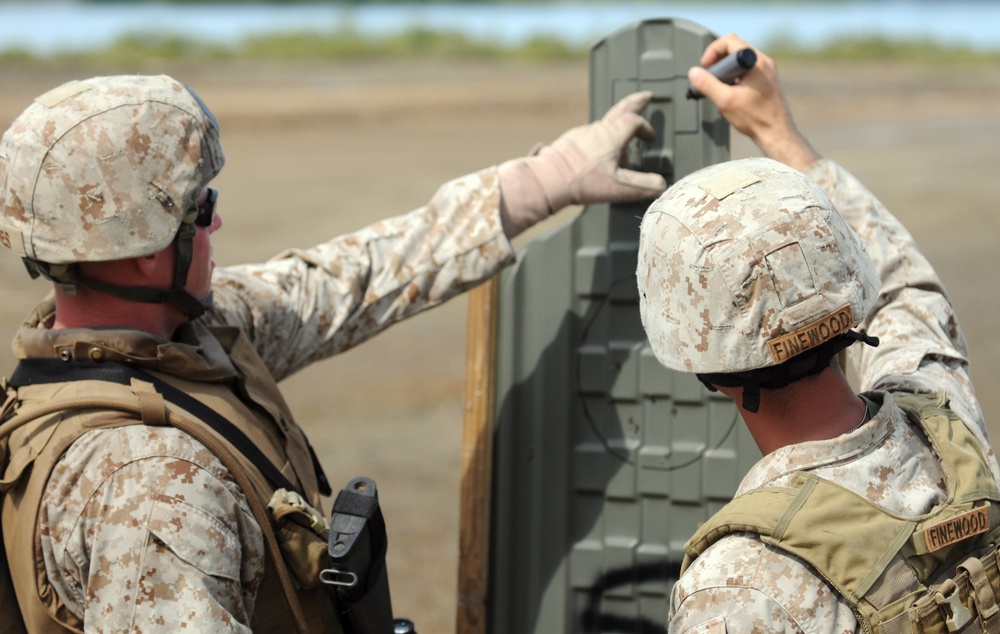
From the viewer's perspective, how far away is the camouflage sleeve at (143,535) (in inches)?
70.8

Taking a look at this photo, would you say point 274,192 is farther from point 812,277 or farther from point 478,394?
point 812,277

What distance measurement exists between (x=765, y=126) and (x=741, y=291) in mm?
811

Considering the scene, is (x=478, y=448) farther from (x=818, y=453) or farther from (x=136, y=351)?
(x=818, y=453)

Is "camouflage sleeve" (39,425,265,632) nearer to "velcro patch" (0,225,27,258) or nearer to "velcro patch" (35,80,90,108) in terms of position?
"velcro patch" (0,225,27,258)

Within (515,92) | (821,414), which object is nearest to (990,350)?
(821,414)

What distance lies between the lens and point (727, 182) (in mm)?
1714

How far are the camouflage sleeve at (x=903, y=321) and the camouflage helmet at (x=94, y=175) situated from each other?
1.29 m

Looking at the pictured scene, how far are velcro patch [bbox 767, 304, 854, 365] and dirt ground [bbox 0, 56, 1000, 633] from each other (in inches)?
141

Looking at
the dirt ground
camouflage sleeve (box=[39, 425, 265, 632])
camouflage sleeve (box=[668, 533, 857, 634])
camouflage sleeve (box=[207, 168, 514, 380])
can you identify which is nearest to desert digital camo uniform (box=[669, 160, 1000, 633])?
camouflage sleeve (box=[668, 533, 857, 634])

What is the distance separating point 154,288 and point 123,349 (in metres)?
0.13

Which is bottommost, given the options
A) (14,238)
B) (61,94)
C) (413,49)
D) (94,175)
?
(413,49)

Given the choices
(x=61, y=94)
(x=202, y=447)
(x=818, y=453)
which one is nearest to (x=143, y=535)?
(x=202, y=447)

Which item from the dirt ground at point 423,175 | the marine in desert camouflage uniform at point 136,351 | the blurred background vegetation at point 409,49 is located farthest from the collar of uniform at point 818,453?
the blurred background vegetation at point 409,49

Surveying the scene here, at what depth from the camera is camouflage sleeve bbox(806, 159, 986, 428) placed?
79.8 inches
